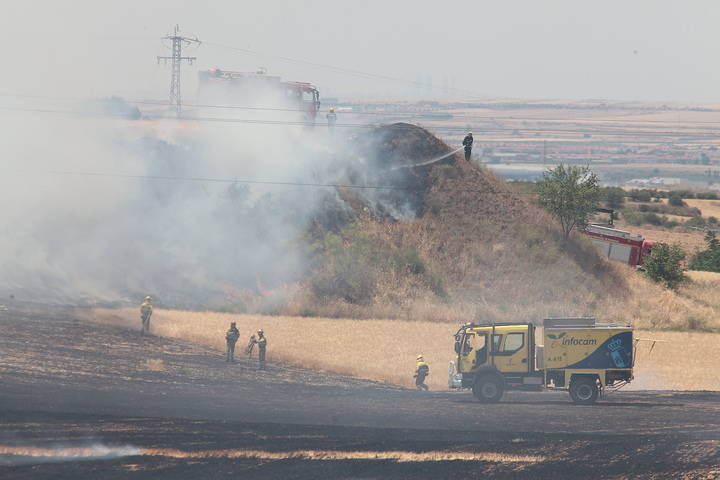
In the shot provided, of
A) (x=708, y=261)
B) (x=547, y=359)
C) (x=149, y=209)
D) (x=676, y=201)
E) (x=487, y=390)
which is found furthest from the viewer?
(x=676, y=201)

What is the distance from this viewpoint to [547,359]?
90.3ft

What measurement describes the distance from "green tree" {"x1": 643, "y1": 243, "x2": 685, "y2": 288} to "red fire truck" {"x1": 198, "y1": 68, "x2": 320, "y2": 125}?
23697mm

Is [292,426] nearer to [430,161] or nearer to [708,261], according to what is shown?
[430,161]

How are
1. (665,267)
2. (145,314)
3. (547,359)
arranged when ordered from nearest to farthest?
(547,359) → (145,314) → (665,267)

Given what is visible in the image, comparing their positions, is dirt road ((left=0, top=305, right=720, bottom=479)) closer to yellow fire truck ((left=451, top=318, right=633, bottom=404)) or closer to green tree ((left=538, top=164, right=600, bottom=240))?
yellow fire truck ((left=451, top=318, right=633, bottom=404))

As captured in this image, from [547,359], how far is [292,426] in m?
8.93

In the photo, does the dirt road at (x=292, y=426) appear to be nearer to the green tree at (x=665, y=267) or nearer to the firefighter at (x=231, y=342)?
the firefighter at (x=231, y=342)

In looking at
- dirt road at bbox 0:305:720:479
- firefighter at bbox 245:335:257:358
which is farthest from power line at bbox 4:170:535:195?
dirt road at bbox 0:305:720:479

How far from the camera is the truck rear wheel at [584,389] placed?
27.5 m

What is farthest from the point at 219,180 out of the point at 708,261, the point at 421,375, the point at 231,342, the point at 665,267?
the point at 708,261

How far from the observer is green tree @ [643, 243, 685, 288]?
5278 cm

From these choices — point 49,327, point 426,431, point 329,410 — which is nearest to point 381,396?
point 329,410

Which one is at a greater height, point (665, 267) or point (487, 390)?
point (665, 267)

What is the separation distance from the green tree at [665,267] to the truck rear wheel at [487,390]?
28.5 metres
